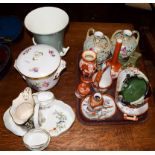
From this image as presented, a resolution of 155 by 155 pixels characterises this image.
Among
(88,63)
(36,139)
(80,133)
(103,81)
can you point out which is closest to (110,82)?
(103,81)

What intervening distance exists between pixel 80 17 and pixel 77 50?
4.61 feet

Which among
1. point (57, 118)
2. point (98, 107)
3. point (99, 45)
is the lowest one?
point (57, 118)

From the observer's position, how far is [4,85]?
1.21 m

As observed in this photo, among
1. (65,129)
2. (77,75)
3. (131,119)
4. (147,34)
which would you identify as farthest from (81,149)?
(147,34)

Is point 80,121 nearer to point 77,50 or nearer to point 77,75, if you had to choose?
point 77,75

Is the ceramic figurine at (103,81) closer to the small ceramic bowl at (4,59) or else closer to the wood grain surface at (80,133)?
the wood grain surface at (80,133)

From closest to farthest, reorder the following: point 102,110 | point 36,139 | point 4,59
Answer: point 36,139 → point 102,110 → point 4,59

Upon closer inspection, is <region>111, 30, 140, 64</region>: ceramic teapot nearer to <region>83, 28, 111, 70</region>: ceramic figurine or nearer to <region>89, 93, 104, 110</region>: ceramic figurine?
<region>83, 28, 111, 70</region>: ceramic figurine

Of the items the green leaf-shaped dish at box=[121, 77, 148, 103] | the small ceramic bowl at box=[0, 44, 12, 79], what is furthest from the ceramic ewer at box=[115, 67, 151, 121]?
Answer: the small ceramic bowl at box=[0, 44, 12, 79]

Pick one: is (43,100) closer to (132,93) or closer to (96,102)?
(96,102)

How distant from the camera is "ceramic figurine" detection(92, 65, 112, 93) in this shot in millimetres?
1147

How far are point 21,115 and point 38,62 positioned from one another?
23cm

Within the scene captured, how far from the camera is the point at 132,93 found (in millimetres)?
1054

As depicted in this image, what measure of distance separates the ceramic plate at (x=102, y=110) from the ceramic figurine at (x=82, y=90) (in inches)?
0.9
